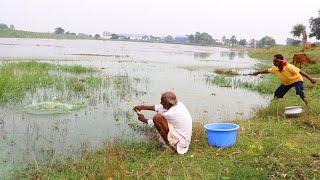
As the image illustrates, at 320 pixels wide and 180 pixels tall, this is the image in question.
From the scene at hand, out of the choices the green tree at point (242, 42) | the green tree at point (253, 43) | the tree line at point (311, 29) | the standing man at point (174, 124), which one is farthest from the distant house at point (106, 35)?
the standing man at point (174, 124)

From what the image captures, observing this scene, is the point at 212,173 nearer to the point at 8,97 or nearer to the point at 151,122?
the point at 151,122

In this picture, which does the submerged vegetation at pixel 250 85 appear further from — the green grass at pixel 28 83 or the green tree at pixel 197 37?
the green tree at pixel 197 37

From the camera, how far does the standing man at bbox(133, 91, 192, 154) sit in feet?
19.8

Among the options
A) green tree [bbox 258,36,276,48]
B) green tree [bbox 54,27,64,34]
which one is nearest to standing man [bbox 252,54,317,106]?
green tree [bbox 258,36,276,48]

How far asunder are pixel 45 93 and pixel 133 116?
3775 mm

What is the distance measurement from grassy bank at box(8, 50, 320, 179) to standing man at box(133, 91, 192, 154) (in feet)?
0.57

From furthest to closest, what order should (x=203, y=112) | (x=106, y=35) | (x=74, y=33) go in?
1. (x=106, y=35)
2. (x=74, y=33)
3. (x=203, y=112)

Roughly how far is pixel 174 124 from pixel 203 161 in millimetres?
695

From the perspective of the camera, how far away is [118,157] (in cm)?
595

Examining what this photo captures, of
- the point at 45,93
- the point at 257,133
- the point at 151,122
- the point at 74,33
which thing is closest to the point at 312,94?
the point at 257,133

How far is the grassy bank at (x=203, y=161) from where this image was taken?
5.26 metres

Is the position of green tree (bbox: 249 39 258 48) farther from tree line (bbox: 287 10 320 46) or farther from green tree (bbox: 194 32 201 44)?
tree line (bbox: 287 10 320 46)

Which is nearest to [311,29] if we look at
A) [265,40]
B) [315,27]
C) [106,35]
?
[315,27]

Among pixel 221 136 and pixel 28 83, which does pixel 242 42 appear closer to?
pixel 28 83
